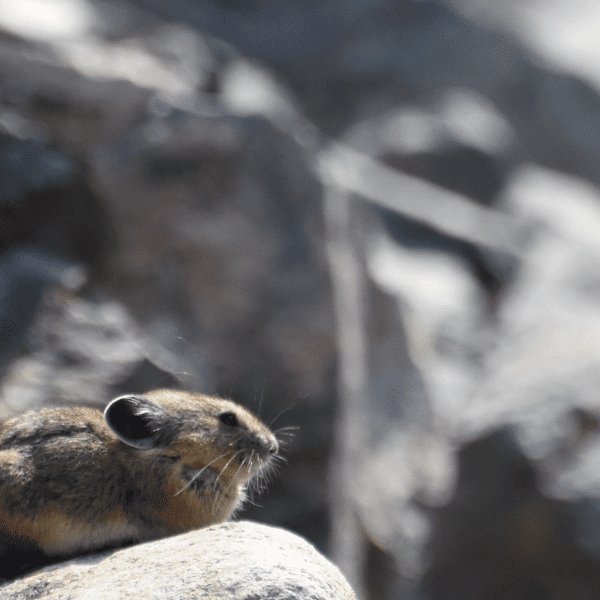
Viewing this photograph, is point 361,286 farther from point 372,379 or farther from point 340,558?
point 340,558

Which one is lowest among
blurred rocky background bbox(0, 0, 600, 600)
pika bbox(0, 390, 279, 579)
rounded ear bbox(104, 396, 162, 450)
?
blurred rocky background bbox(0, 0, 600, 600)

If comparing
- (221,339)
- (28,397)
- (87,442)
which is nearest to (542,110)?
(221,339)

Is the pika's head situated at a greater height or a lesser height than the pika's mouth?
greater

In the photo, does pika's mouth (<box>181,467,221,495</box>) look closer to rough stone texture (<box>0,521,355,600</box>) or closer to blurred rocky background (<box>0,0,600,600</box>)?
rough stone texture (<box>0,521,355,600</box>)

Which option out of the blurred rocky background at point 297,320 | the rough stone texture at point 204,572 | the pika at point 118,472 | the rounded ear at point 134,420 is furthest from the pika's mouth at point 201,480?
the blurred rocky background at point 297,320

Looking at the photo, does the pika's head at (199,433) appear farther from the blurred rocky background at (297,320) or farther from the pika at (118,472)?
the blurred rocky background at (297,320)

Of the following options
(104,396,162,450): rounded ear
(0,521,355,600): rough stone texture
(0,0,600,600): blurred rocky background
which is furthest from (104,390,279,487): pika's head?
(0,0,600,600): blurred rocky background
